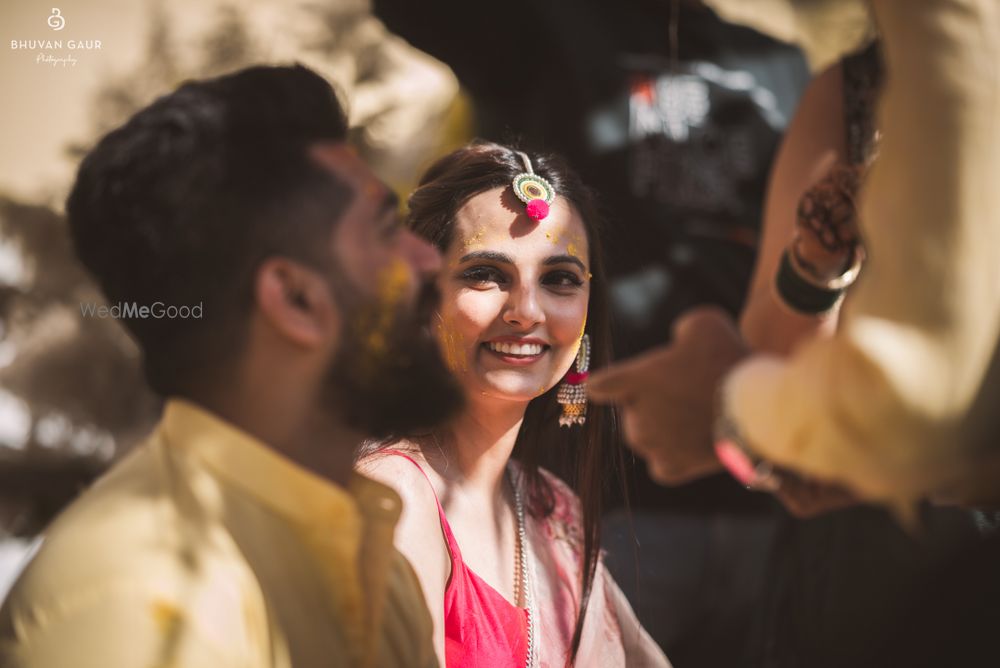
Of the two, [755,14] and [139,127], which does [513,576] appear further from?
[755,14]

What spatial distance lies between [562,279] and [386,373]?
865 mm

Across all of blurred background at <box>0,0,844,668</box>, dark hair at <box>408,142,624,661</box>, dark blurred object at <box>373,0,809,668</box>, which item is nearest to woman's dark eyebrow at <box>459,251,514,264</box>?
dark hair at <box>408,142,624,661</box>

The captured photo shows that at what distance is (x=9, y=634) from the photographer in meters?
1.25

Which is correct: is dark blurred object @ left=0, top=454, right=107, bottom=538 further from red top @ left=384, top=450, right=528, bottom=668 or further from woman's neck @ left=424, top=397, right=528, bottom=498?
red top @ left=384, top=450, right=528, bottom=668

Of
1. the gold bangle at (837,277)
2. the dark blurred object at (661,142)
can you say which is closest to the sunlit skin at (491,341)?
the gold bangle at (837,277)

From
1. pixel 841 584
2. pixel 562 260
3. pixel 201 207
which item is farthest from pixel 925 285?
pixel 841 584

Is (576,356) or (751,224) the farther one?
(751,224)

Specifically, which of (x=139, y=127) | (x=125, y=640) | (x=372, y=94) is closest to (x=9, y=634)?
(x=125, y=640)

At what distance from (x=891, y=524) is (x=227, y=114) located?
238cm

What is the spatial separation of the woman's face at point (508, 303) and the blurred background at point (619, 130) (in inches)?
73.5

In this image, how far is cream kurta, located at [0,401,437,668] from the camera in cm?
121

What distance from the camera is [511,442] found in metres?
2.38

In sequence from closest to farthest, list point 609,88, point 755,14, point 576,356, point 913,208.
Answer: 1. point 913,208
2. point 576,356
3. point 609,88
4. point 755,14

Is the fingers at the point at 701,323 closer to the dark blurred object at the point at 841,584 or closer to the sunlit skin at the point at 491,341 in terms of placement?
the sunlit skin at the point at 491,341
